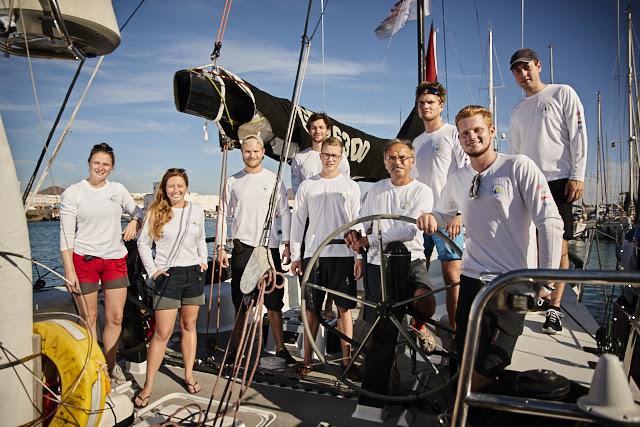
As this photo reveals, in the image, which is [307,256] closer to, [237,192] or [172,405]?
[237,192]

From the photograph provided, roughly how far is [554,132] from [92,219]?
9.87 feet

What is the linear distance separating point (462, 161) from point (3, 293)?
280 cm

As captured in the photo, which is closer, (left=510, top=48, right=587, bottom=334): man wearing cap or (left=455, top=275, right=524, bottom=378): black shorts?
(left=455, top=275, right=524, bottom=378): black shorts

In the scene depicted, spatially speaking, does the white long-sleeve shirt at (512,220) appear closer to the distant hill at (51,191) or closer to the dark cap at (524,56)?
the dark cap at (524,56)

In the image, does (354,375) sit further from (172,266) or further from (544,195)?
(544,195)

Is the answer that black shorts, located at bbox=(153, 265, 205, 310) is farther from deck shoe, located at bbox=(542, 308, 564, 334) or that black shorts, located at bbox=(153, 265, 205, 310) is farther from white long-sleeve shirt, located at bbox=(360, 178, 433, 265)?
deck shoe, located at bbox=(542, 308, 564, 334)

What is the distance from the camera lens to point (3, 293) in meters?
2.31

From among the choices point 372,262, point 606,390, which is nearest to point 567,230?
point 372,262

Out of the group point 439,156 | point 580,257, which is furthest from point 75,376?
point 580,257

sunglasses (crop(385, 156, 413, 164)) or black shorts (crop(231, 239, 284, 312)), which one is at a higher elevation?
sunglasses (crop(385, 156, 413, 164))

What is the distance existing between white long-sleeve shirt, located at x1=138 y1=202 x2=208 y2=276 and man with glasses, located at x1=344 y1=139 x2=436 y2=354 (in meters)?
1.02

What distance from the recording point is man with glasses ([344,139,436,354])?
3000 millimetres

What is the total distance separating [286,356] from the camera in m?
3.85

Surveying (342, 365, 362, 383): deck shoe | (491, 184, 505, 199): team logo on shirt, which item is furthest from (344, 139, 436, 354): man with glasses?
(491, 184, 505, 199): team logo on shirt
